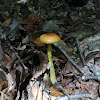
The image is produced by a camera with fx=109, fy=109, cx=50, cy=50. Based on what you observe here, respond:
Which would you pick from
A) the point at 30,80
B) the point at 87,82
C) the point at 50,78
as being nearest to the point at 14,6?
the point at 30,80

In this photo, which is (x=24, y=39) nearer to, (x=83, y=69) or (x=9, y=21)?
(x=9, y=21)

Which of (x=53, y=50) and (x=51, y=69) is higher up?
(x=53, y=50)

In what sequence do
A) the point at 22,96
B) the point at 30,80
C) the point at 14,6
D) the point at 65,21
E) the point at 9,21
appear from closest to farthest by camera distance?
the point at 22,96, the point at 30,80, the point at 14,6, the point at 9,21, the point at 65,21

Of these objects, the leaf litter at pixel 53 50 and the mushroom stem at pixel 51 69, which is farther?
the mushroom stem at pixel 51 69

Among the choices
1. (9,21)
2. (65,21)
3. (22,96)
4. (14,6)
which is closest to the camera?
(22,96)

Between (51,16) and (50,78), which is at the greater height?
(51,16)

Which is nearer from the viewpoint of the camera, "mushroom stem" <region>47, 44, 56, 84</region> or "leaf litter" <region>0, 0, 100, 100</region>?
"leaf litter" <region>0, 0, 100, 100</region>

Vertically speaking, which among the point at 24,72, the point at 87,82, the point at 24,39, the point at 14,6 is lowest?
the point at 87,82

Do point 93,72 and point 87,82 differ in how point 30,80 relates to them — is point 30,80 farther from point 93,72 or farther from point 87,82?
point 93,72

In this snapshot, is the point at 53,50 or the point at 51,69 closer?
the point at 51,69

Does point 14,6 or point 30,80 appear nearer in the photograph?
point 30,80
